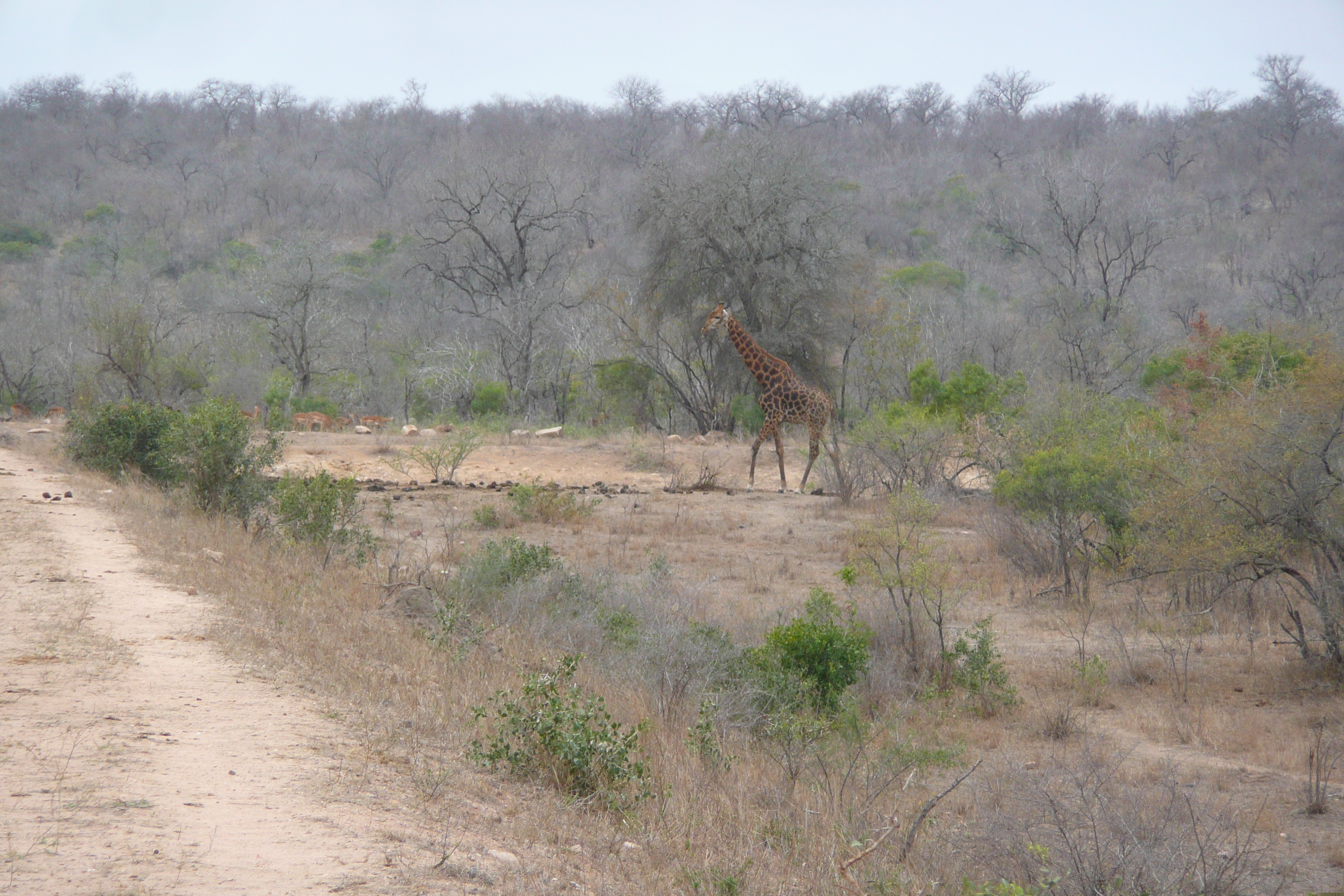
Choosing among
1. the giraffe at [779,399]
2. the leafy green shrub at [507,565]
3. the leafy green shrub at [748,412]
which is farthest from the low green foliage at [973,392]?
the leafy green shrub at [507,565]

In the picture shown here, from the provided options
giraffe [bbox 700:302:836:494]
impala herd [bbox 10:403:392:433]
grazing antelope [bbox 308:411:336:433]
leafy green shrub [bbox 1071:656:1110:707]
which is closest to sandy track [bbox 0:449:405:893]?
leafy green shrub [bbox 1071:656:1110:707]

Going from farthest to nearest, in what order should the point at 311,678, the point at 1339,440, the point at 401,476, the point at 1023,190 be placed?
the point at 1023,190, the point at 401,476, the point at 1339,440, the point at 311,678

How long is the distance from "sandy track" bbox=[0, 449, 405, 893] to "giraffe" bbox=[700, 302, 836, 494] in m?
12.2

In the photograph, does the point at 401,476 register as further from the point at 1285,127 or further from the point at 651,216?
the point at 1285,127

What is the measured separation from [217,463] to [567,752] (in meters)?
7.80

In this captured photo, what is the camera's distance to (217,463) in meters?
10.9

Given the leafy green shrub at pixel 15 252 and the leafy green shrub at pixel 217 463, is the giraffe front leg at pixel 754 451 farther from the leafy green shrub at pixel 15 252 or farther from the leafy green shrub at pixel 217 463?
the leafy green shrub at pixel 15 252

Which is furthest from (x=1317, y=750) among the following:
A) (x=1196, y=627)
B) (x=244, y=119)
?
(x=244, y=119)

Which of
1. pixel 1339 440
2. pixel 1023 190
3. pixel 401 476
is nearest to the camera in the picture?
pixel 1339 440

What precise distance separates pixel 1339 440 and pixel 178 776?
7100mm

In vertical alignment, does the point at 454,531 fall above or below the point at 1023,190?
below

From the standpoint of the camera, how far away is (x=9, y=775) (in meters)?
3.72

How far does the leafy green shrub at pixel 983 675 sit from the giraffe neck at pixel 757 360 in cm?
1120

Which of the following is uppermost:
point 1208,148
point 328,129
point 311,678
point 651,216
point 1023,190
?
point 328,129
